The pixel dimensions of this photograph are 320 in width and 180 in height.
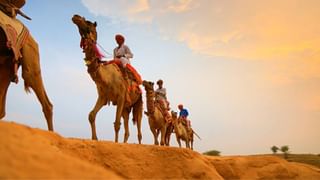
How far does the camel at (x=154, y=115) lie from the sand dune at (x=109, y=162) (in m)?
4.86

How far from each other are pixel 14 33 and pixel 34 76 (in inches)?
35.1

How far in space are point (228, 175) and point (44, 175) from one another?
319 inches

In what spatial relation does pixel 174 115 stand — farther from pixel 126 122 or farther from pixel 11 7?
pixel 11 7

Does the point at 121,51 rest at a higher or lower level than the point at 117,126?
higher

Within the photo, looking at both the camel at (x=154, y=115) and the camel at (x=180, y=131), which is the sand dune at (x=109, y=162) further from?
the camel at (x=180, y=131)

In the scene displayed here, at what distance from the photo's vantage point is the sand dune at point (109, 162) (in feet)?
11.9

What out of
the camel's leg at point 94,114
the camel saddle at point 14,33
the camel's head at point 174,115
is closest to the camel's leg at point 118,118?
the camel's leg at point 94,114

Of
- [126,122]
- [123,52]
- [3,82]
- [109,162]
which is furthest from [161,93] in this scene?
[3,82]

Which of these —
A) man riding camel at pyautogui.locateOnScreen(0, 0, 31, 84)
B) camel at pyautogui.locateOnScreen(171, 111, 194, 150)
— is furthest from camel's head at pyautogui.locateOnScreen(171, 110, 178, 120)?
man riding camel at pyautogui.locateOnScreen(0, 0, 31, 84)

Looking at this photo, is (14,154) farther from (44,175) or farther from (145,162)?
(145,162)

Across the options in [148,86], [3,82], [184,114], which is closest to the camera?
[3,82]

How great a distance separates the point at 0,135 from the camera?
4438mm

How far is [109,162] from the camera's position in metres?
7.35

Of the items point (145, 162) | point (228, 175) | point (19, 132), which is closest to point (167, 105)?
point (228, 175)
